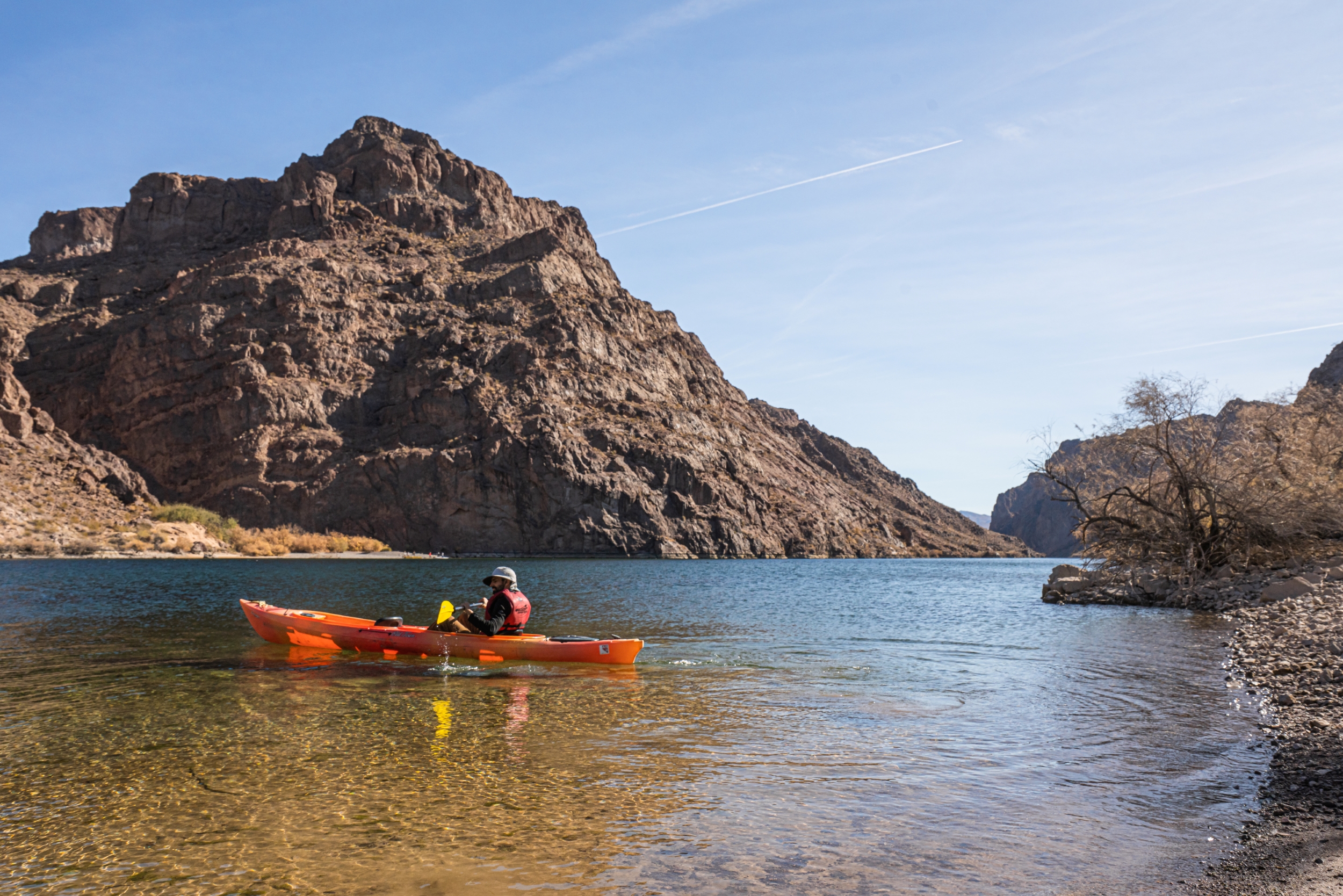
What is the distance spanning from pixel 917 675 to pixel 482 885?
1184 cm

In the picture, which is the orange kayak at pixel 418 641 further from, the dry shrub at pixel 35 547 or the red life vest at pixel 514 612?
the dry shrub at pixel 35 547

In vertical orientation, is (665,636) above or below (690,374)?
below

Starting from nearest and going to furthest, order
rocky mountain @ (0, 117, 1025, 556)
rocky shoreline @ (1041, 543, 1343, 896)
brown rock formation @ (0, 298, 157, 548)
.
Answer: rocky shoreline @ (1041, 543, 1343, 896), brown rock formation @ (0, 298, 157, 548), rocky mountain @ (0, 117, 1025, 556)

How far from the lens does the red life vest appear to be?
56.5ft

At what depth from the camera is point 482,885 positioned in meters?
5.88

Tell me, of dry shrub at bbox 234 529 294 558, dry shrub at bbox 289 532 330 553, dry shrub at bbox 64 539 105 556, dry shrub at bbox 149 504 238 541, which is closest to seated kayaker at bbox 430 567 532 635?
dry shrub at bbox 64 539 105 556

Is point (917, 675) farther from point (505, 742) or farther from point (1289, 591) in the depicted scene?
point (1289, 591)

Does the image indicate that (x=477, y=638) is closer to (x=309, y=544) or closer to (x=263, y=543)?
(x=263, y=543)

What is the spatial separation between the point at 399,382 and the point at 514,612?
99.9 meters

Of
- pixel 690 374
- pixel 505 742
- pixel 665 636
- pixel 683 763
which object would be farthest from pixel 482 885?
pixel 690 374

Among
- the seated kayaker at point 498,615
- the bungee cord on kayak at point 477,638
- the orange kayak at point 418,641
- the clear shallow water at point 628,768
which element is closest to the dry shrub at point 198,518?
the clear shallow water at point 628,768

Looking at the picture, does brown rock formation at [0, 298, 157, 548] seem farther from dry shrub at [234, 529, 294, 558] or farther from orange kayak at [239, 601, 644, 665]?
orange kayak at [239, 601, 644, 665]

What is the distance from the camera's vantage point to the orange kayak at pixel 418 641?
16.7 metres

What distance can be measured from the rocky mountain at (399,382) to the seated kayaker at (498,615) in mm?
83747
